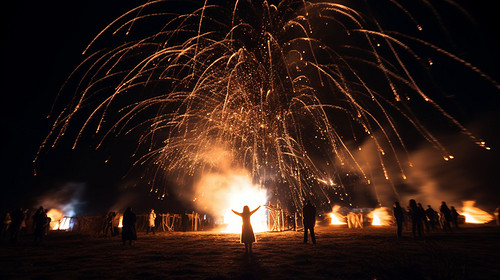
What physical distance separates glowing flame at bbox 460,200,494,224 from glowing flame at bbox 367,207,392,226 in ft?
19.7

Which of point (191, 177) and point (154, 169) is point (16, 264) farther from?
point (154, 169)

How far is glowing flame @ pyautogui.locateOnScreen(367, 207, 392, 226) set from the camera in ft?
80.4

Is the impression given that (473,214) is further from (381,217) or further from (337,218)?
(337,218)

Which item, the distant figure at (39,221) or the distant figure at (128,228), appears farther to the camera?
the distant figure at (39,221)

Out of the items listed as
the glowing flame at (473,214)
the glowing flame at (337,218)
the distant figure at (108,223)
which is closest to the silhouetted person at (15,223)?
the distant figure at (108,223)

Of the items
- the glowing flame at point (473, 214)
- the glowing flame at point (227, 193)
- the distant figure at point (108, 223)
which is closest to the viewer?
the distant figure at point (108, 223)

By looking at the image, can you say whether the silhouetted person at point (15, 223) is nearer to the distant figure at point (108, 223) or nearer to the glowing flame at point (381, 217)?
the distant figure at point (108, 223)

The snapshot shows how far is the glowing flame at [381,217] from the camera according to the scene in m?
24.5

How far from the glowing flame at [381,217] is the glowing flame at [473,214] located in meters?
6.02

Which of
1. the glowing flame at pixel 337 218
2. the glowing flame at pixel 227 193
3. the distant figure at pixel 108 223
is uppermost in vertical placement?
the glowing flame at pixel 227 193

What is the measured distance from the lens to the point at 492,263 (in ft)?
19.5

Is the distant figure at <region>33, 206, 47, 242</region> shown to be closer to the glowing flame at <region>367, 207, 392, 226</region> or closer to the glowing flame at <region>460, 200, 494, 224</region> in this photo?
the glowing flame at <region>367, 207, 392, 226</region>

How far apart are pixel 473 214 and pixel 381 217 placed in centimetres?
726

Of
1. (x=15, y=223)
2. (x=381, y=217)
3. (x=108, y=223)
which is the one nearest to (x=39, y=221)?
(x=15, y=223)
